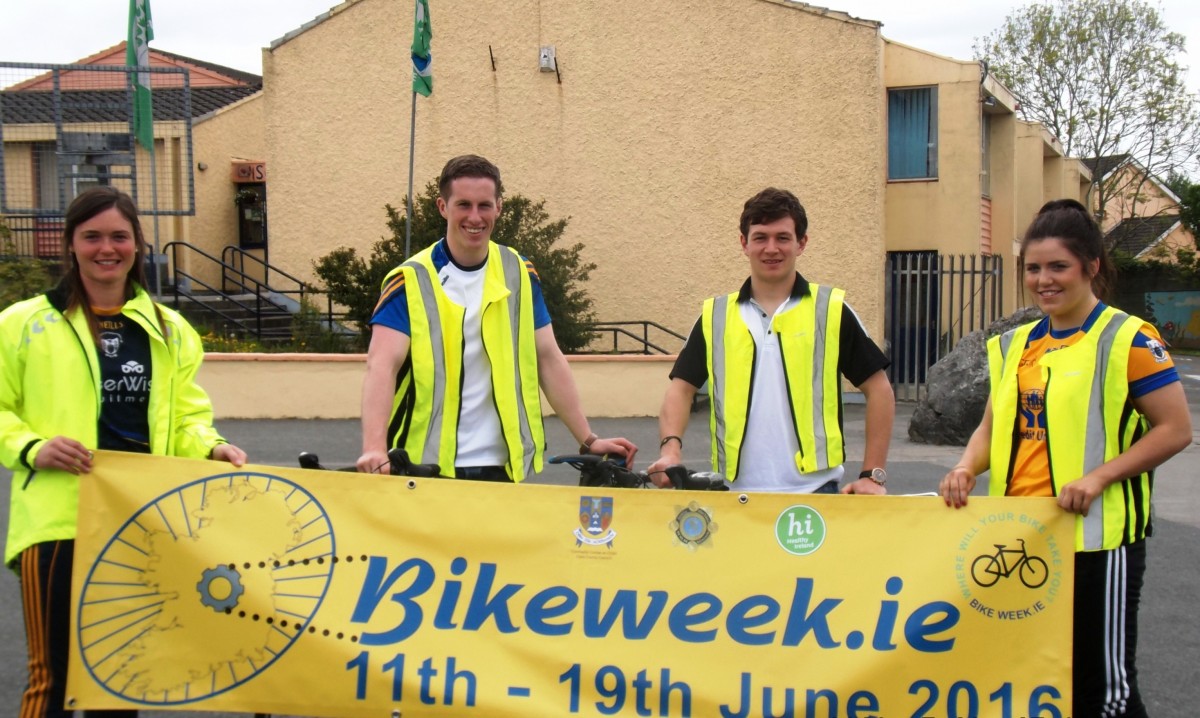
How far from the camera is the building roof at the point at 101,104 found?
16984mm

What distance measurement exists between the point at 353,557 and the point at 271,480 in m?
0.35

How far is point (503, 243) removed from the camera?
59.3 ft

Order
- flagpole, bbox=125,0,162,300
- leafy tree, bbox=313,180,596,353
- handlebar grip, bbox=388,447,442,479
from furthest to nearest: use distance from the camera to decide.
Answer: leafy tree, bbox=313,180,596,353 < flagpole, bbox=125,0,162,300 < handlebar grip, bbox=388,447,442,479

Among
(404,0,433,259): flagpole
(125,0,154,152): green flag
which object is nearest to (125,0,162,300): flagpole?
(125,0,154,152): green flag

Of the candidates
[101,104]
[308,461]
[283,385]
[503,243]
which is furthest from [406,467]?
[101,104]

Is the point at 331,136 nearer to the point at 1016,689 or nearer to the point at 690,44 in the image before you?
the point at 690,44

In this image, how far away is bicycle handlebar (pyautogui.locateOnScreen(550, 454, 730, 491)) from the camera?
3.91 m

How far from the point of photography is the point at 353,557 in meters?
3.80

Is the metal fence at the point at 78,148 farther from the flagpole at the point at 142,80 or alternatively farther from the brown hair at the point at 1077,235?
the brown hair at the point at 1077,235

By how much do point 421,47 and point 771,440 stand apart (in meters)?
13.5

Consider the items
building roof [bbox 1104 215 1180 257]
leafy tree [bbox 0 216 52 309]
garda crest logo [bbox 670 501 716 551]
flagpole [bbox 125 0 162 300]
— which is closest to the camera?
garda crest logo [bbox 670 501 716 551]

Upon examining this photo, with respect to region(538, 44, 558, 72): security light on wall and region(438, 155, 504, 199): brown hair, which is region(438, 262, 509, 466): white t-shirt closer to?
region(438, 155, 504, 199): brown hair

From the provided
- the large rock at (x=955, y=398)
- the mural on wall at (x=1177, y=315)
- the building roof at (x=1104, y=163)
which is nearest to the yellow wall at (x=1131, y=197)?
the building roof at (x=1104, y=163)

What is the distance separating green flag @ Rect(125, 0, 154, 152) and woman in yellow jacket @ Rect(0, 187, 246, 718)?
12982 mm
